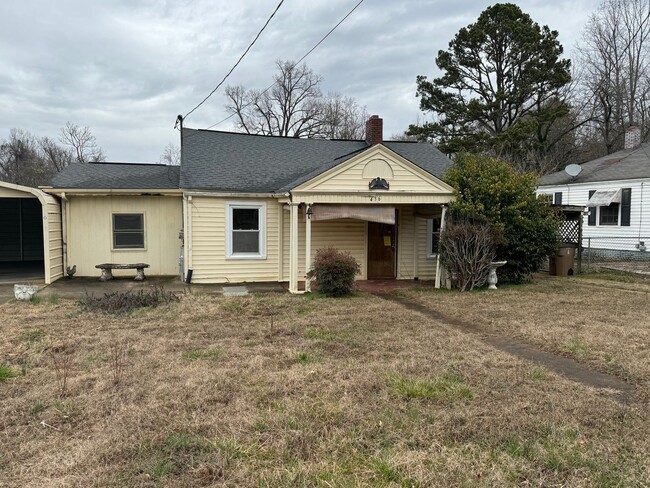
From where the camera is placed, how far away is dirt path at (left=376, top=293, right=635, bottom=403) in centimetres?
485

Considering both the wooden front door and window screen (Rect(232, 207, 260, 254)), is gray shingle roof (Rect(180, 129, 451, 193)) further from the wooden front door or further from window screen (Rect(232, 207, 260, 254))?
the wooden front door

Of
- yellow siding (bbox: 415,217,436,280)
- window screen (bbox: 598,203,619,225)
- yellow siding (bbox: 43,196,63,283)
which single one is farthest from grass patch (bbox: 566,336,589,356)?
window screen (bbox: 598,203,619,225)

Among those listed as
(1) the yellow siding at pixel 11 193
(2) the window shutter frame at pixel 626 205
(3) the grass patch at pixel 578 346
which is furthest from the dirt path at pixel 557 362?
(2) the window shutter frame at pixel 626 205

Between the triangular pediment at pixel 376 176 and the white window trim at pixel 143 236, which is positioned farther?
the white window trim at pixel 143 236

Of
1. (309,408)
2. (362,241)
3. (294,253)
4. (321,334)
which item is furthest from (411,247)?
(309,408)

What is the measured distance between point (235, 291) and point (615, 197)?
16.8 metres

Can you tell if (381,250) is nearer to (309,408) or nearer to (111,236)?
(111,236)

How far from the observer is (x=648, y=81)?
29172mm

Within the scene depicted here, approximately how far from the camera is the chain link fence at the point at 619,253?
16797 millimetres

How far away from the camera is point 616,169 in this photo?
20312 millimetres

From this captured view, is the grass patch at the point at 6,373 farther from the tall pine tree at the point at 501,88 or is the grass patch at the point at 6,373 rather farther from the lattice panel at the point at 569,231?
the tall pine tree at the point at 501,88

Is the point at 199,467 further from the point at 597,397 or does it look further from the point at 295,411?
the point at 597,397

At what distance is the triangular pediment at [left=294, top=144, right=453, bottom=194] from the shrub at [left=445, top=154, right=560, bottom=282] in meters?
0.57

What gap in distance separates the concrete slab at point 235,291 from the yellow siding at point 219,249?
0.84 metres
